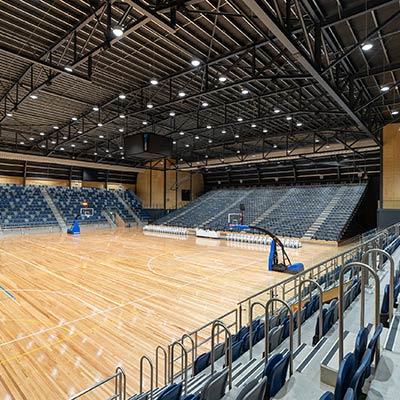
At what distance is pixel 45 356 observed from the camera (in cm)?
498

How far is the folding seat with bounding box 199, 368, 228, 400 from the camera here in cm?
248

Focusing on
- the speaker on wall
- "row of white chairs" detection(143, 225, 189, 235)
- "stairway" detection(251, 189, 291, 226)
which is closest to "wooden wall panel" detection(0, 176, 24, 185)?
"row of white chairs" detection(143, 225, 189, 235)

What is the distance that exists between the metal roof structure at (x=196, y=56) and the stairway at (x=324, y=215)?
6.45 meters

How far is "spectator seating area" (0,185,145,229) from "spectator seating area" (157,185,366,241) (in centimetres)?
673

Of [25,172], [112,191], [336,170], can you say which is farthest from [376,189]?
[25,172]

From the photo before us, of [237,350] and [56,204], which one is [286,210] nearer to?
[237,350]

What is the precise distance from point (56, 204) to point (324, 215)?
24.8 meters

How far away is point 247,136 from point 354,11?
14270mm

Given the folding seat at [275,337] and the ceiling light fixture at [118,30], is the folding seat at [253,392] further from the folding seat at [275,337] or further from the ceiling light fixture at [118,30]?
the ceiling light fixture at [118,30]

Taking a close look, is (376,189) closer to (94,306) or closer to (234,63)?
(234,63)

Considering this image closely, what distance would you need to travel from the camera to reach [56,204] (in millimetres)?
27625

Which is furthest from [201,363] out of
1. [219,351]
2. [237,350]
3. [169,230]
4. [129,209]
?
[129,209]

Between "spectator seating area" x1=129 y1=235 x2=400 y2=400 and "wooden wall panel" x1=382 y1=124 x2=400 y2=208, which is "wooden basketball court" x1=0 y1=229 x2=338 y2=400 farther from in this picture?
"wooden wall panel" x1=382 y1=124 x2=400 y2=208

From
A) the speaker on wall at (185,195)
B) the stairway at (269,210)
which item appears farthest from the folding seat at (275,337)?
the speaker on wall at (185,195)
